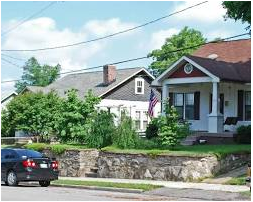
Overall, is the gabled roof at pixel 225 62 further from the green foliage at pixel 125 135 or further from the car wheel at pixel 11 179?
the car wheel at pixel 11 179

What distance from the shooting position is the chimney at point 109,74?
4962cm

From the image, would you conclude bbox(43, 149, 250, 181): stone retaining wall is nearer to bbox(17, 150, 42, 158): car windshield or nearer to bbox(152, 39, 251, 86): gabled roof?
bbox(17, 150, 42, 158): car windshield

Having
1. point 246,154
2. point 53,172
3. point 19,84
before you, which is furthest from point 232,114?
point 19,84

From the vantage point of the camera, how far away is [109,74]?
164 ft

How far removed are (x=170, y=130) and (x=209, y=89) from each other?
945 centimetres

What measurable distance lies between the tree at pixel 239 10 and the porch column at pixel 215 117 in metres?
5.92

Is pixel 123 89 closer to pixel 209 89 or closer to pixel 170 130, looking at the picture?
pixel 209 89

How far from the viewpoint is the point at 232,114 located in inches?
1251

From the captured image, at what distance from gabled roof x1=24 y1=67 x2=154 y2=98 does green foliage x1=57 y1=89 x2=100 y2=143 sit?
16.2m

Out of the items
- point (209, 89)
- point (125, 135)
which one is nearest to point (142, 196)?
point (125, 135)

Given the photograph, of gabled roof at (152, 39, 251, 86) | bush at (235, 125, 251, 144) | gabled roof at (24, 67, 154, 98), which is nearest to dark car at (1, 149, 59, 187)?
→ bush at (235, 125, 251, 144)

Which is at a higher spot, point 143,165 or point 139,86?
point 139,86

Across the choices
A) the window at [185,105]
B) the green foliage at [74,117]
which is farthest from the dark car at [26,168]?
the window at [185,105]

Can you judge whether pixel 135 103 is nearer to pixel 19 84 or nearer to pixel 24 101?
pixel 24 101
